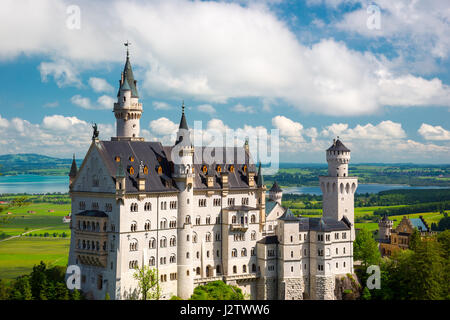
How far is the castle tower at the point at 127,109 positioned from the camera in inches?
4350

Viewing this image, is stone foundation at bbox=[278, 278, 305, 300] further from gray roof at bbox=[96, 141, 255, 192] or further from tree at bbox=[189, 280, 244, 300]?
gray roof at bbox=[96, 141, 255, 192]

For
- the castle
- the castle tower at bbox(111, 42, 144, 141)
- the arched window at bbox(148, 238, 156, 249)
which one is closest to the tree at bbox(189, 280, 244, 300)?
the castle

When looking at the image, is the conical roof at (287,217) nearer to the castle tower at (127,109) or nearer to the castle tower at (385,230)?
the castle tower at (127,109)

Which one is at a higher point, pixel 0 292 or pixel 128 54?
pixel 128 54

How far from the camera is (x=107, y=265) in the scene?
314 ft

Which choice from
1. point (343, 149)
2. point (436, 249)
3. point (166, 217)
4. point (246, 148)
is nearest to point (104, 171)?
point (166, 217)

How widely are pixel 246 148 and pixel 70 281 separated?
135 ft

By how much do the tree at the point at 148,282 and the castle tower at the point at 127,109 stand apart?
83.6ft

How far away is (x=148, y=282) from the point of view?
313 ft

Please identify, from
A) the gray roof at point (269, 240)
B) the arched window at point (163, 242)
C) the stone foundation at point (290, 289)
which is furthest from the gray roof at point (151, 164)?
the stone foundation at point (290, 289)

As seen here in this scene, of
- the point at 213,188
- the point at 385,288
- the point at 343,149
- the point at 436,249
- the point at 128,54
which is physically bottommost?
the point at 385,288

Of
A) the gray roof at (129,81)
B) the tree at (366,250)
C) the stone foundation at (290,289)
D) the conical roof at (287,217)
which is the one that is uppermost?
the gray roof at (129,81)

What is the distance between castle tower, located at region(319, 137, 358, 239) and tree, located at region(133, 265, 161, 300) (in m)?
39.0
